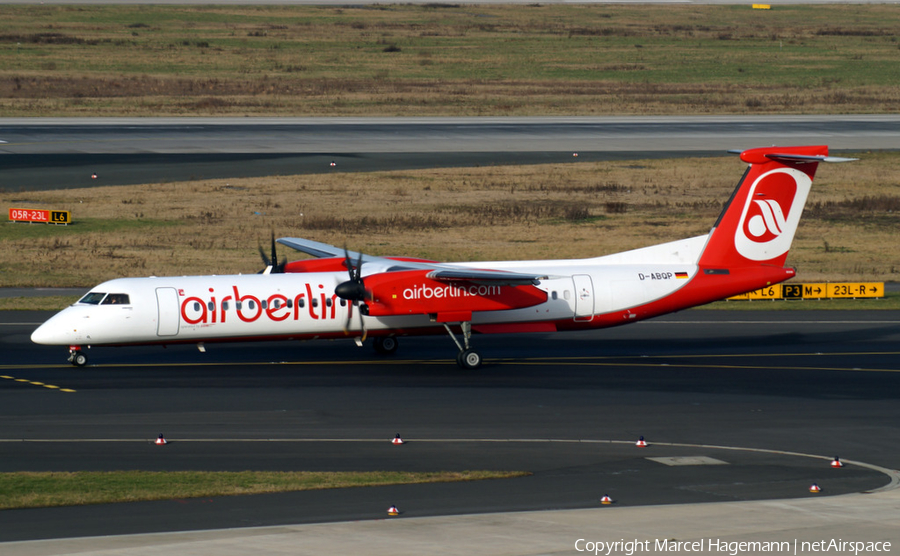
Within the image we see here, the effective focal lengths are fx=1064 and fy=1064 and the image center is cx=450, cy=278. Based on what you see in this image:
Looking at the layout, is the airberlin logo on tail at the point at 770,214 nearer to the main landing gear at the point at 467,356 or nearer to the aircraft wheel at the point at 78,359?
the main landing gear at the point at 467,356

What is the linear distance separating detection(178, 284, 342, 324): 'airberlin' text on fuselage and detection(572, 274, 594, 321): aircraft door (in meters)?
6.73

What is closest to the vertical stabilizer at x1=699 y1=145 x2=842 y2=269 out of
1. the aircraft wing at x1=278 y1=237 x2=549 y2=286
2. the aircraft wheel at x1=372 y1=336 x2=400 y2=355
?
the aircraft wing at x1=278 y1=237 x2=549 y2=286

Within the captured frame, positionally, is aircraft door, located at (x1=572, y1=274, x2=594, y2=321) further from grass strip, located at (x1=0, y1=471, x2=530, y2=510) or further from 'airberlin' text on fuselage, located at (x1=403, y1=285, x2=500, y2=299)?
grass strip, located at (x1=0, y1=471, x2=530, y2=510)

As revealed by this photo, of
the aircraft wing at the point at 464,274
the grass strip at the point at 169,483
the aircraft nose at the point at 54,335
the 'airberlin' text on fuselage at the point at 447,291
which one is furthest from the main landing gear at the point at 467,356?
the aircraft nose at the point at 54,335

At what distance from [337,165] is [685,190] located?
839 inches

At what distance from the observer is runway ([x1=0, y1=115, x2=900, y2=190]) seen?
64.5 m

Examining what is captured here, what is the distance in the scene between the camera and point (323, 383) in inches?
1118

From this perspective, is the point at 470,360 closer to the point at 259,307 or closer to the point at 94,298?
the point at 259,307

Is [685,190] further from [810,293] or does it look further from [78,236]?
[78,236]

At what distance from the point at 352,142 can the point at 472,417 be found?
51458 mm

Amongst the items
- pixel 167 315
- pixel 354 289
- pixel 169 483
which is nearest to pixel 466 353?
pixel 354 289

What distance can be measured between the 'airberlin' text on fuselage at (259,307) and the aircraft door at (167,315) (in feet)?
0.71

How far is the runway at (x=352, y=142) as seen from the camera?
6450 cm

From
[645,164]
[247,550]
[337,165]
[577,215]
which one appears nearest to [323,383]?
[247,550]
